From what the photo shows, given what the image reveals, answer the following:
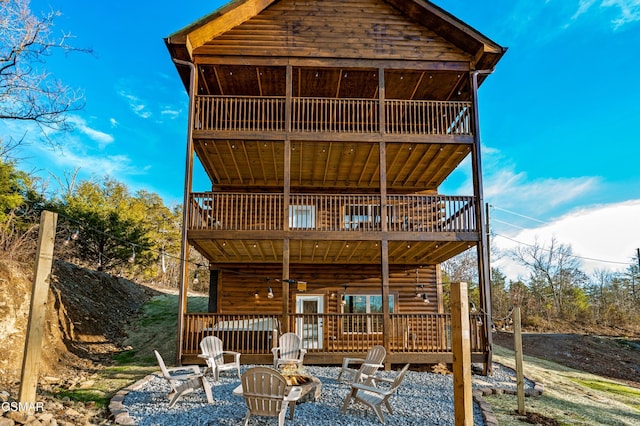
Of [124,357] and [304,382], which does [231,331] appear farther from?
[304,382]

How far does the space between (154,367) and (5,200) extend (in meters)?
7.41

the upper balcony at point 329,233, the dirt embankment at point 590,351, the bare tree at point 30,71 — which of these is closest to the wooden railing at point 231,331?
the upper balcony at point 329,233

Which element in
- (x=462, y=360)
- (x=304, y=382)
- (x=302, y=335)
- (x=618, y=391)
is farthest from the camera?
(x=302, y=335)

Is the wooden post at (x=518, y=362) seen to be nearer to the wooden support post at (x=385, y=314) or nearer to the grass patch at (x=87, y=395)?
the wooden support post at (x=385, y=314)

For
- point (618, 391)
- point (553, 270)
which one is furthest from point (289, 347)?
point (553, 270)

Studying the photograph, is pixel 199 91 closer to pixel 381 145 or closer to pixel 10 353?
pixel 381 145

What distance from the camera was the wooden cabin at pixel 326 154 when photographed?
11180 mm

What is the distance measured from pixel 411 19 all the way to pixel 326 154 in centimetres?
503

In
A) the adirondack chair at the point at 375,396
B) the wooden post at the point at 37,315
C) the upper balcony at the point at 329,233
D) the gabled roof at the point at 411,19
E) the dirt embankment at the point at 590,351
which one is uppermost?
the gabled roof at the point at 411,19

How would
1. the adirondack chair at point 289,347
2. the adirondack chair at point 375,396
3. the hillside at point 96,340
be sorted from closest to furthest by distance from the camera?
the adirondack chair at point 375,396
the hillside at point 96,340
the adirondack chair at point 289,347

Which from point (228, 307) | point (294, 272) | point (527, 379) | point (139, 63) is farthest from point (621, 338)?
point (139, 63)

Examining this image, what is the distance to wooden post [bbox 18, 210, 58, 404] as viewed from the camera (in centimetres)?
461

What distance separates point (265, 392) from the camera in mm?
5703

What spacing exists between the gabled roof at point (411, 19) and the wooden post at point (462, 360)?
10.0 m
